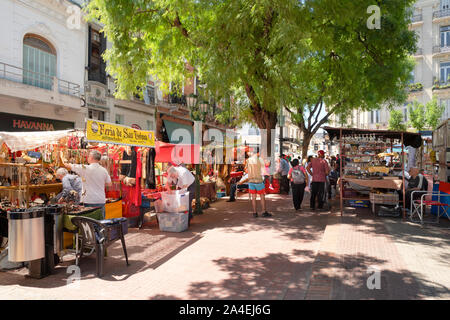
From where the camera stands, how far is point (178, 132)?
20.6 meters

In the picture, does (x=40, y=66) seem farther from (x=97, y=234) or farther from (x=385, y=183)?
(x=385, y=183)

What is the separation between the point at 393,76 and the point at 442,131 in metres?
2.57

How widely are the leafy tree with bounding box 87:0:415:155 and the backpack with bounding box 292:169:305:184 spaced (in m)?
2.14

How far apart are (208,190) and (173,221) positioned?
15.0 ft

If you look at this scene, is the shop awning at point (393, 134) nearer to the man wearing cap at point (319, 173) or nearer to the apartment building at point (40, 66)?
the man wearing cap at point (319, 173)

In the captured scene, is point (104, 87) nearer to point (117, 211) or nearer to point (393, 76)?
point (117, 211)

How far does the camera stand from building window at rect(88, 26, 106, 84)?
17688 millimetres

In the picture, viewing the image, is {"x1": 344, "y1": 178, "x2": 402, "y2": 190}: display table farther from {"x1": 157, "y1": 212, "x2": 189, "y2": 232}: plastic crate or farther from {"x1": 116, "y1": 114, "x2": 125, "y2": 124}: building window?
{"x1": 116, "y1": 114, "x2": 125, "y2": 124}: building window

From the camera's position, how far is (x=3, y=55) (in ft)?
43.1

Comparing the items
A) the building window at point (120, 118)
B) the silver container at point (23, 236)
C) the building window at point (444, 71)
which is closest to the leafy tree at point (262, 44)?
the silver container at point (23, 236)

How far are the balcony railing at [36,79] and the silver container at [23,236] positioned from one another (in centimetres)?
1097

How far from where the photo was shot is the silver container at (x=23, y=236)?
4.46 m

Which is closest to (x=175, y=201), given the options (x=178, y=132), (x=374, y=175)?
(x=374, y=175)

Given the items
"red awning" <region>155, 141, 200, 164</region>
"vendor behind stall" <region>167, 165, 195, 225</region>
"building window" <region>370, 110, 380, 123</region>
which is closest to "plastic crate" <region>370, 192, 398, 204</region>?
"vendor behind stall" <region>167, 165, 195, 225</region>
